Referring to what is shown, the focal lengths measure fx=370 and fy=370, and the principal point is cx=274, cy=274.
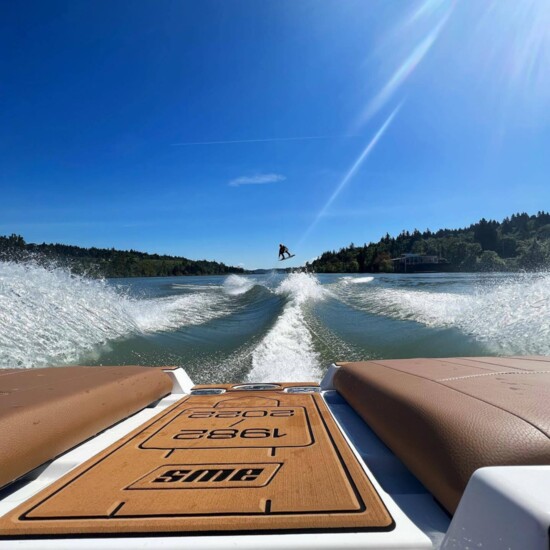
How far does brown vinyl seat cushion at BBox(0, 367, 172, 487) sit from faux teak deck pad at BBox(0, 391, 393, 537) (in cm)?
15

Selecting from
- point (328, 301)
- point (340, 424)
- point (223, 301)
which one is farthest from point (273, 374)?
point (223, 301)

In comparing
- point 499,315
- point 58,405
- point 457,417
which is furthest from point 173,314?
point 457,417

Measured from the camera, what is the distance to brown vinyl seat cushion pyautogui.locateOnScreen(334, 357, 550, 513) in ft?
3.40

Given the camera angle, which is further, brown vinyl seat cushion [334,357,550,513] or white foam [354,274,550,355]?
white foam [354,274,550,355]

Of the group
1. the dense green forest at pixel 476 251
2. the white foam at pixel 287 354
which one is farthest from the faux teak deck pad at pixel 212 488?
Answer: the dense green forest at pixel 476 251

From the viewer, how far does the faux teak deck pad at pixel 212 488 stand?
1037 millimetres

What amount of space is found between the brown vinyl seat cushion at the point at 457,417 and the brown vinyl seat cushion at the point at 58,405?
1.29m

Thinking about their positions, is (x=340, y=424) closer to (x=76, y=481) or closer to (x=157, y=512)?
(x=157, y=512)

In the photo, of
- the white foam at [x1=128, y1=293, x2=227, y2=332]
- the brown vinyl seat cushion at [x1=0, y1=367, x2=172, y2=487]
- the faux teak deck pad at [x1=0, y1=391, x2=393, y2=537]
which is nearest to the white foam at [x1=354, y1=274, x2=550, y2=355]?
the white foam at [x1=128, y1=293, x2=227, y2=332]

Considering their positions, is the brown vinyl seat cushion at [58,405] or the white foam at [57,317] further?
the white foam at [57,317]

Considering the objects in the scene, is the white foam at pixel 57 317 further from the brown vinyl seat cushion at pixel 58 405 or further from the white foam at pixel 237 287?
the white foam at pixel 237 287

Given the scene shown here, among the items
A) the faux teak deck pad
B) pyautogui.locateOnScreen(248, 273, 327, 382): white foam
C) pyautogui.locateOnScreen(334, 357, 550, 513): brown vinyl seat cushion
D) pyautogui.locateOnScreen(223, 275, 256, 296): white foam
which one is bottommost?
pyautogui.locateOnScreen(248, 273, 327, 382): white foam

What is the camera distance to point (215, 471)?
52.6 inches

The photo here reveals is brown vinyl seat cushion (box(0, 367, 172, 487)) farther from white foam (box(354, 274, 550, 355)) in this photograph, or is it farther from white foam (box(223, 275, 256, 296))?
white foam (box(223, 275, 256, 296))
